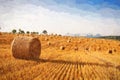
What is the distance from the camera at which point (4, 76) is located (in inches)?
456

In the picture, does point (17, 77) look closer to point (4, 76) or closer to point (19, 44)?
point (4, 76)

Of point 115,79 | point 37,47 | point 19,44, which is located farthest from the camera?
point 37,47

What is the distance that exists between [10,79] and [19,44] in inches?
317

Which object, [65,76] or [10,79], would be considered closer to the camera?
[10,79]

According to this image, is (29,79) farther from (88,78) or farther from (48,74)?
(88,78)

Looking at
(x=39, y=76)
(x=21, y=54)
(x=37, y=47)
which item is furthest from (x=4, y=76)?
(x=37, y=47)

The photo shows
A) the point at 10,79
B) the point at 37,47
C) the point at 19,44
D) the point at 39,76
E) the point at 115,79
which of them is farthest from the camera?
the point at 37,47

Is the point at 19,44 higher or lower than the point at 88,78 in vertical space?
higher

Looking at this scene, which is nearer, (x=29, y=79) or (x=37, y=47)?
(x=29, y=79)

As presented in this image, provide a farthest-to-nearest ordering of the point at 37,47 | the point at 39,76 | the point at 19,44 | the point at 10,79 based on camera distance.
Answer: the point at 37,47 < the point at 19,44 < the point at 39,76 < the point at 10,79

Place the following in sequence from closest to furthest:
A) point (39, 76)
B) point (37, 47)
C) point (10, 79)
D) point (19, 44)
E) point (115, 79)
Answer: point (10, 79), point (39, 76), point (115, 79), point (19, 44), point (37, 47)

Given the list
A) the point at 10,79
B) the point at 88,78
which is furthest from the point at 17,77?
the point at 88,78

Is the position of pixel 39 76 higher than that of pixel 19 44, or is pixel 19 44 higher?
pixel 19 44

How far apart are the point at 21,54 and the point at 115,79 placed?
8.61 m
